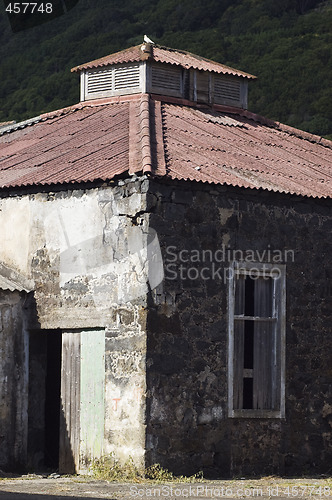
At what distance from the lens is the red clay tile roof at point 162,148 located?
1446cm

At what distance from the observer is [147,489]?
40.9ft

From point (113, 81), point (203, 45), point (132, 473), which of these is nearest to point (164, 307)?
point (132, 473)

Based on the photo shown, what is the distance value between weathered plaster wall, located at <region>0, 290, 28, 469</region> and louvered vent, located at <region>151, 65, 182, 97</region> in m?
4.71

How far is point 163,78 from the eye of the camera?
57.7ft

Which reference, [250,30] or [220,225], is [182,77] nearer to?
[220,225]

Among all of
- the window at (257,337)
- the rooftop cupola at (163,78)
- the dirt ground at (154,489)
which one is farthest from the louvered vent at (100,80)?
the dirt ground at (154,489)

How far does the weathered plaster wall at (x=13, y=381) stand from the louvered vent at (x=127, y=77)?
4.64m

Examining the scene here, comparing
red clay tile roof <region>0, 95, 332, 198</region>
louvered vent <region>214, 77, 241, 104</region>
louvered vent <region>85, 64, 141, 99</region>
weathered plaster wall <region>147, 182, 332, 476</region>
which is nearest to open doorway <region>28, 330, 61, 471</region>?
weathered plaster wall <region>147, 182, 332, 476</region>

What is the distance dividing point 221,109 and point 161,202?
16.2 ft

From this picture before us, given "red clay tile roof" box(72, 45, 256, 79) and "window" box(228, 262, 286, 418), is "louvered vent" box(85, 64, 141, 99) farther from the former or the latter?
"window" box(228, 262, 286, 418)

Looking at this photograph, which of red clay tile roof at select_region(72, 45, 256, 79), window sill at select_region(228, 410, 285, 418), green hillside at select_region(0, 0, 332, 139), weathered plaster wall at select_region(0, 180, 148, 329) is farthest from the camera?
green hillside at select_region(0, 0, 332, 139)

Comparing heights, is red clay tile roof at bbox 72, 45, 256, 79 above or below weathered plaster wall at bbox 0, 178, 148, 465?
above

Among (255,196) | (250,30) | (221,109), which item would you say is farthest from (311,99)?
(255,196)

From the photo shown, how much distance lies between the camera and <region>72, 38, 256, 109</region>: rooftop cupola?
17.5 meters
